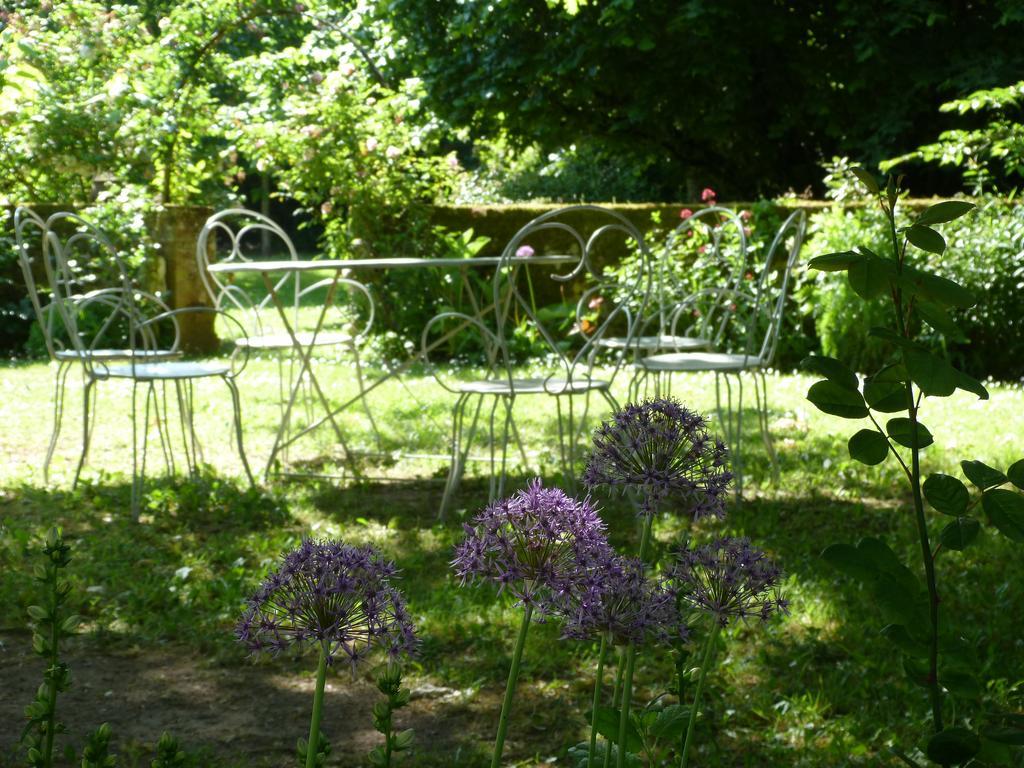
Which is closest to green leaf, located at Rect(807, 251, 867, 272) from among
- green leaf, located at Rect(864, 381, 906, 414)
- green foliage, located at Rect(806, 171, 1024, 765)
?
green foliage, located at Rect(806, 171, 1024, 765)

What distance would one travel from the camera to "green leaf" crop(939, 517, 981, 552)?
0.92 m

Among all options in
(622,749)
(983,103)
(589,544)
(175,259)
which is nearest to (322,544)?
(589,544)

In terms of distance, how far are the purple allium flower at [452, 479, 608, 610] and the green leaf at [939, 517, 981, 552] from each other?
27cm

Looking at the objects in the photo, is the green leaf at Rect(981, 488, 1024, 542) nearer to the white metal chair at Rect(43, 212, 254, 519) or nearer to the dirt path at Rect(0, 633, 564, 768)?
the dirt path at Rect(0, 633, 564, 768)

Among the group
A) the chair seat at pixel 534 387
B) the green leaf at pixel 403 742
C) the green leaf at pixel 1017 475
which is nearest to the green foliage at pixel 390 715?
the green leaf at pixel 403 742

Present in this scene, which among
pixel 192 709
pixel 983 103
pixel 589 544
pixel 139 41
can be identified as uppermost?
pixel 139 41

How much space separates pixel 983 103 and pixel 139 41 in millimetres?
7383

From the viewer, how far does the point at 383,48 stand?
13.3m

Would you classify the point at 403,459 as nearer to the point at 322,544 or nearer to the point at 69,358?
the point at 69,358

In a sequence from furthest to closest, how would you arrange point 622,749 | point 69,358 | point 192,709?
point 69,358 → point 192,709 → point 622,749

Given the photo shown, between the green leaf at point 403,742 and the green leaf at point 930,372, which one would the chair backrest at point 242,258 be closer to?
the green leaf at point 403,742

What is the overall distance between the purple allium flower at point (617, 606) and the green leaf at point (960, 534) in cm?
22

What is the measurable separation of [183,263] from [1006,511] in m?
8.50

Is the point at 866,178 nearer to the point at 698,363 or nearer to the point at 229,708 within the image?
the point at 229,708
